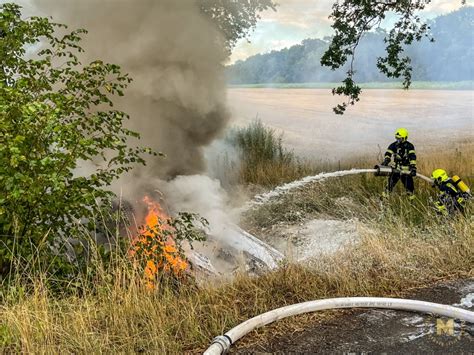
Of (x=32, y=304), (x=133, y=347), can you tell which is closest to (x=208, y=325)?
(x=133, y=347)

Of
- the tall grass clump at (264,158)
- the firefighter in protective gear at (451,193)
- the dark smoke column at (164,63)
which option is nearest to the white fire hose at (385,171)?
the firefighter in protective gear at (451,193)

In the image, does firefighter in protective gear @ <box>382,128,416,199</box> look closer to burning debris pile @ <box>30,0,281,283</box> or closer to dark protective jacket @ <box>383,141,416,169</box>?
dark protective jacket @ <box>383,141,416,169</box>

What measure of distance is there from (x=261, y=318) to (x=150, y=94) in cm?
1175

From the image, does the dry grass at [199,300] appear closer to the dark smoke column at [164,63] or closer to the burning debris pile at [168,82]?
the burning debris pile at [168,82]

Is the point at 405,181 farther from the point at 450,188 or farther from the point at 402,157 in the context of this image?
the point at 450,188

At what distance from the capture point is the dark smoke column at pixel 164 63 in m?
13.1

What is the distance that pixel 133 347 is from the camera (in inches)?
113

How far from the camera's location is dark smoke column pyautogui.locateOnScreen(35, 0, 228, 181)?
1314 centimetres

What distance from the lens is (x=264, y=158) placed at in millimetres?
14875

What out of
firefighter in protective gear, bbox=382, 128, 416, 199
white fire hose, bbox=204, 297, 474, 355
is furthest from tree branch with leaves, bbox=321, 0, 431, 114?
white fire hose, bbox=204, 297, 474, 355

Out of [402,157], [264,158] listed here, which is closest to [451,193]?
[402,157]

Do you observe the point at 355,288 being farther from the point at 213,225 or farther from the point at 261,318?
the point at 213,225

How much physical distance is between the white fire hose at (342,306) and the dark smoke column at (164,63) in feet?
31.9

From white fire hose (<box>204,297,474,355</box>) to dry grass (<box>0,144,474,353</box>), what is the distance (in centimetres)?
11
